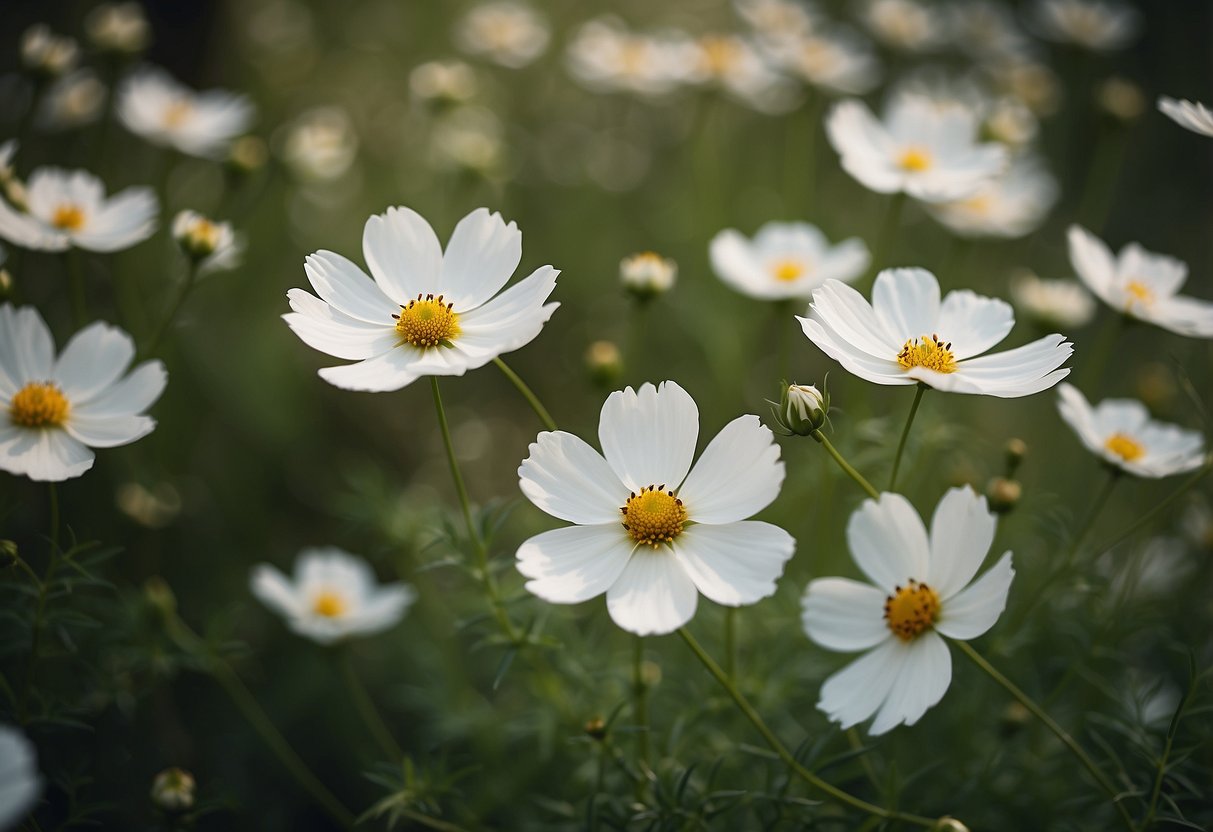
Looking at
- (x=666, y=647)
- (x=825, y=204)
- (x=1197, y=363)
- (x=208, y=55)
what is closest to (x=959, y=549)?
(x=666, y=647)

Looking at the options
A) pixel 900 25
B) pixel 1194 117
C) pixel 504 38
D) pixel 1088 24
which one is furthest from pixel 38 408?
pixel 1088 24

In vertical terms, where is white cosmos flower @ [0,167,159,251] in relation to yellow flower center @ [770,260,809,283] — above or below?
above

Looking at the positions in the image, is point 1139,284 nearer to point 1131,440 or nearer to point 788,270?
point 1131,440

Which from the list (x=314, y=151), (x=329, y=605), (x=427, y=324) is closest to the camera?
(x=427, y=324)

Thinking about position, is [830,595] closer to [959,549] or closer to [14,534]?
[959,549]

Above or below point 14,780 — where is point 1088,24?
above

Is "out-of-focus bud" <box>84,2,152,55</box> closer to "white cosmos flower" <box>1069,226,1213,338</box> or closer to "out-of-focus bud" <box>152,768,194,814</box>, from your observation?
"out-of-focus bud" <box>152,768,194,814</box>

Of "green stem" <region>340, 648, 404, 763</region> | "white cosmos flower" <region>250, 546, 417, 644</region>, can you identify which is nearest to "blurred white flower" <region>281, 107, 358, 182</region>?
"white cosmos flower" <region>250, 546, 417, 644</region>
